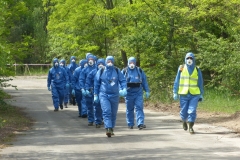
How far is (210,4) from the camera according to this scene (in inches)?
1049

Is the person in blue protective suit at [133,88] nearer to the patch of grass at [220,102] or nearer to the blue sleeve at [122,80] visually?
the blue sleeve at [122,80]

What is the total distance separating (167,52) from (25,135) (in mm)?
11613

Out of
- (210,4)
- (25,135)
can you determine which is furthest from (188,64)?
(210,4)

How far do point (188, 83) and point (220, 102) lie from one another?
27.1 ft

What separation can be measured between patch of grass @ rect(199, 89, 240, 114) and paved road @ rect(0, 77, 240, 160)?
2370 mm

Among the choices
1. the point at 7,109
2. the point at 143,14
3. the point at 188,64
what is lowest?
the point at 7,109

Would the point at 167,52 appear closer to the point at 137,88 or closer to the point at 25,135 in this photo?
the point at 137,88

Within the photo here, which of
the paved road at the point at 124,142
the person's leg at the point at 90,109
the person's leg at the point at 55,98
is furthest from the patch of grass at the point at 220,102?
the person's leg at the point at 55,98

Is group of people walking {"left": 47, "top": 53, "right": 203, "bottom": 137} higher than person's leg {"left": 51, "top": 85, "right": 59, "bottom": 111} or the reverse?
higher

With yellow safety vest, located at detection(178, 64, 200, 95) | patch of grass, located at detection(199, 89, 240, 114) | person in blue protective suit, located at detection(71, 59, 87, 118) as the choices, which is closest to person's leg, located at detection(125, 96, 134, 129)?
yellow safety vest, located at detection(178, 64, 200, 95)

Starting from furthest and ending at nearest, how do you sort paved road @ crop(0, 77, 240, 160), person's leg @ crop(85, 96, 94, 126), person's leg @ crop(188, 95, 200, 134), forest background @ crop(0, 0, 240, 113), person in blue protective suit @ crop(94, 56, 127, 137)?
forest background @ crop(0, 0, 240, 113)
person's leg @ crop(85, 96, 94, 126)
person in blue protective suit @ crop(94, 56, 127, 137)
person's leg @ crop(188, 95, 200, 134)
paved road @ crop(0, 77, 240, 160)

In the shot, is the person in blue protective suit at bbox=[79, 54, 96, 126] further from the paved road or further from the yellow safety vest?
the yellow safety vest

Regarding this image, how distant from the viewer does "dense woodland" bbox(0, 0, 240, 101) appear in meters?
24.6

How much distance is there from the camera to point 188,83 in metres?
16.7
